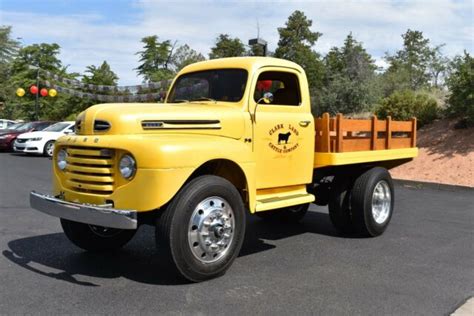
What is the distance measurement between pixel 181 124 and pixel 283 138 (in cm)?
131

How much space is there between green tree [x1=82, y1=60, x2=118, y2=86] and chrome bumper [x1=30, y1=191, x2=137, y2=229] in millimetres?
34837

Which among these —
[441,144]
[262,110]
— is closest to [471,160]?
[441,144]

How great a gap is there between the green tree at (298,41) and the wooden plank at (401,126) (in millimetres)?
31199

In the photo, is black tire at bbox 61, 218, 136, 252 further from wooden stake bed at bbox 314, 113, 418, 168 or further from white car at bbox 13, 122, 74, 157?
white car at bbox 13, 122, 74, 157

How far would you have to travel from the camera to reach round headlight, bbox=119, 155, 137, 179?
4363 mm

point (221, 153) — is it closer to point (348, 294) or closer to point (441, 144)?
point (348, 294)

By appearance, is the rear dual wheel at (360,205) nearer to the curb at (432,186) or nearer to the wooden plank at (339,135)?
the wooden plank at (339,135)

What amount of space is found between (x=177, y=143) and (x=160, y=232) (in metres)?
0.78

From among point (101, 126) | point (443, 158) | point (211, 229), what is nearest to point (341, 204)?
point (211, 229)

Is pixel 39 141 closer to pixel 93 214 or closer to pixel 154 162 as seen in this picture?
pixel 93 214

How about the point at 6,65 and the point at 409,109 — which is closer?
Answer: the point at 409,109

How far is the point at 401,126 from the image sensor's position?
7.56 metres

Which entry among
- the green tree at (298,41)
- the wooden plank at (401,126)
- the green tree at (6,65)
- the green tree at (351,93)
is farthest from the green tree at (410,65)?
the green tree at (6,65)

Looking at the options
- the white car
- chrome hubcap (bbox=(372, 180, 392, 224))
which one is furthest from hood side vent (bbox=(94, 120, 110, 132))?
the white car
